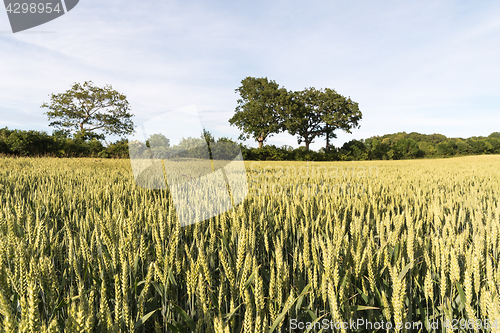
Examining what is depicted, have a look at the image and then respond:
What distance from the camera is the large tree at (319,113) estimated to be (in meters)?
34.4

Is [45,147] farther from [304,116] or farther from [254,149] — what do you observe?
[304,116]

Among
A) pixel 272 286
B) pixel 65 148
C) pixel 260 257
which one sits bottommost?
pixel 260 257

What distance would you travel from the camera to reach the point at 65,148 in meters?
19.1

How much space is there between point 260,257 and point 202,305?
92 centimetres

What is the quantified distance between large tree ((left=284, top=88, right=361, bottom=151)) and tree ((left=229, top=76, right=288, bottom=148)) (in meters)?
1.55

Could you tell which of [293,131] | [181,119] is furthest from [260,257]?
[293,131]

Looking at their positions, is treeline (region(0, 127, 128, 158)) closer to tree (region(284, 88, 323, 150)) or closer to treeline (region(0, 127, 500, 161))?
treeline (region(0, 127, 500, 161))

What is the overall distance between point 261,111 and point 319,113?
29.7 ft

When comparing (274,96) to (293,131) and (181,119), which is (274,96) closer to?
(293,131)

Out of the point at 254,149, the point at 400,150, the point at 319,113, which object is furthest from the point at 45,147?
the point at 400,150

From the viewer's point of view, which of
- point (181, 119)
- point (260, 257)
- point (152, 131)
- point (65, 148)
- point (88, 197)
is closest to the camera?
point (260, 257)

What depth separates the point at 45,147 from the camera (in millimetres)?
17641

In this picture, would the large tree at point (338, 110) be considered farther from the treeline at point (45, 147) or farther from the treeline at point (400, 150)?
the treeline at point (45, 147)

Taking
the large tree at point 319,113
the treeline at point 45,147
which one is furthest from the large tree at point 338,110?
the treeline at point 45,147
